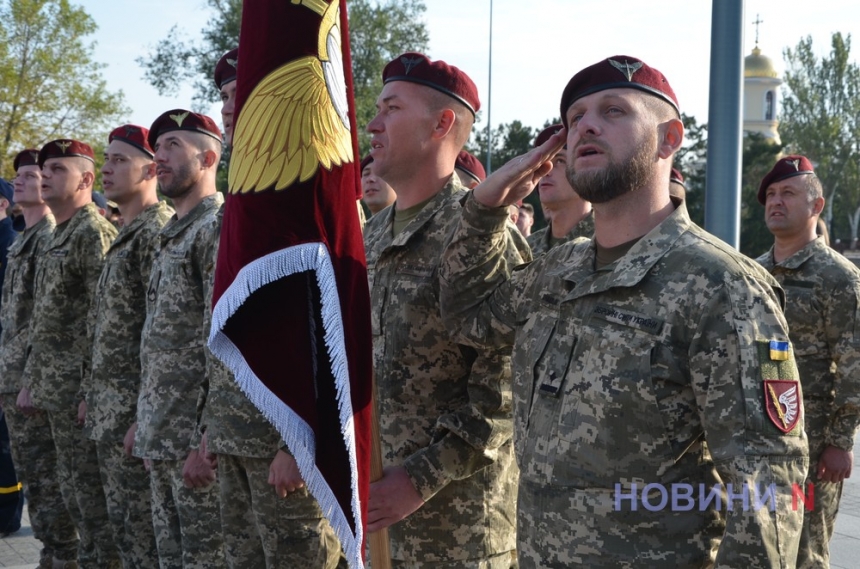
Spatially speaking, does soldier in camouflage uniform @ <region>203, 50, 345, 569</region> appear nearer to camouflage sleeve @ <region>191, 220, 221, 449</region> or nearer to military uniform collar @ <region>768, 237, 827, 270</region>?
camouflage sleeve @ <region>191, 220, 221, 449</region>

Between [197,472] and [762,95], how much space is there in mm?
72977

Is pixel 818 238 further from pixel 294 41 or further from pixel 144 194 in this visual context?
pixel 144 194

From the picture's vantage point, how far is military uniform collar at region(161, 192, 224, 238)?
4.61m

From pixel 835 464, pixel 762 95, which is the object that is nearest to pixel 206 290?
pixel 835 464

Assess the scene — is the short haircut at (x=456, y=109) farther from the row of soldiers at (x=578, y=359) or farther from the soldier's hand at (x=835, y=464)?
the soldier's hand at (x=835, y=464)

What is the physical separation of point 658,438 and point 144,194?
13.7ft

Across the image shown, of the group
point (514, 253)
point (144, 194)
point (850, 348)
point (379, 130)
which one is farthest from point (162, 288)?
point (850, 348)

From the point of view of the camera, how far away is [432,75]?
134 inches

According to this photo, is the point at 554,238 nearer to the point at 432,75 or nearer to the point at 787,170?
the point at 787,170

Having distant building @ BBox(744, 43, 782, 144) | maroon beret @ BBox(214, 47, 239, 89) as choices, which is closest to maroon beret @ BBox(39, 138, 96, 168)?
maroon beret @ BBox(214, 47, 239, 89)

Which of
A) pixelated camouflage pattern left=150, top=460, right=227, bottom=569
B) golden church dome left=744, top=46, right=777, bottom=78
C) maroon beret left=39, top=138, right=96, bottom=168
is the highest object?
golden church dome left=744, top=46, right=777, bottom=78

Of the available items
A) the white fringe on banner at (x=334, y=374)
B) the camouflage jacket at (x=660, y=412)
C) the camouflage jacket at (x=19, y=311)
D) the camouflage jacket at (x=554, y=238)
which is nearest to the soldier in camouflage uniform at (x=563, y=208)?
the camouflage jacket at (x=554, y=238)

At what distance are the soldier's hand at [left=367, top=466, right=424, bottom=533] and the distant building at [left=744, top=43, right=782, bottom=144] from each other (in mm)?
71942

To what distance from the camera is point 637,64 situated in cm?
252
